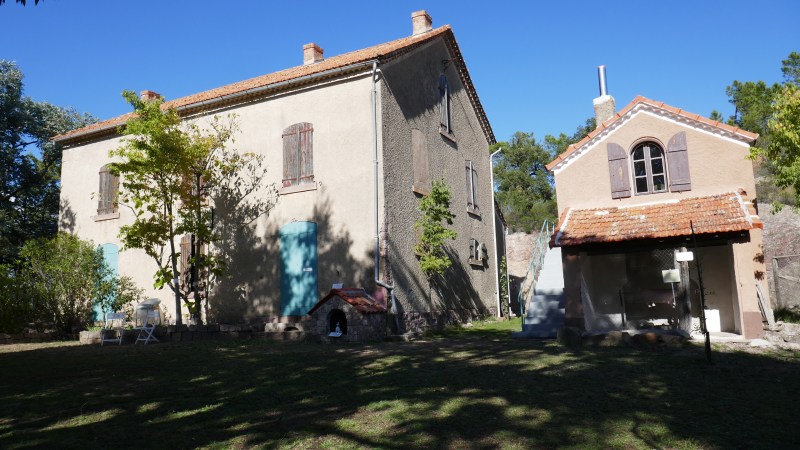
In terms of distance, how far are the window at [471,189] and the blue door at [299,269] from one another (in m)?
6.55

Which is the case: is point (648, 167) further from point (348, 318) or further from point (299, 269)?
point (299, 269)

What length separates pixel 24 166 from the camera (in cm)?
2361

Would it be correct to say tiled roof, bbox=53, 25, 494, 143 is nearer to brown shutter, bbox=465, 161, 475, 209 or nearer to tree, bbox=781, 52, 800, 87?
brown shutter, bbox=465, 161, 475, 209

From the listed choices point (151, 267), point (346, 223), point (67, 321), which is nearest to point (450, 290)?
→ point (346, 223)

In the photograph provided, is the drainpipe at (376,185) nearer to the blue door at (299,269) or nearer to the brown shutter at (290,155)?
the blue door at (299,269)

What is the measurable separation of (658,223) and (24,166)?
2431cm

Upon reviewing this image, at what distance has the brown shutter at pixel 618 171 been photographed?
12703 mm

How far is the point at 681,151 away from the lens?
12.2 metres

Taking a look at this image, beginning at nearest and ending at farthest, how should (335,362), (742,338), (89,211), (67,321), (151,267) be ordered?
1. (335,362)
2. (742,338)
3. (67,321)
4. (151,267)
5. (89,211)

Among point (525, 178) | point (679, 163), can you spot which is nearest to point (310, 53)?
point (679, 163)

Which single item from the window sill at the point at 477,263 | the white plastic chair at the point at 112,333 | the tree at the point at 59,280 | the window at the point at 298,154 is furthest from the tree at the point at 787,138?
the tree at the point at 59,280

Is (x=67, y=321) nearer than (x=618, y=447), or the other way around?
(x=618, y=447)

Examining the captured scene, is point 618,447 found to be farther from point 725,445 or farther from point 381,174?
point 381,174

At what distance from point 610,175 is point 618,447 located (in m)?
9.23
